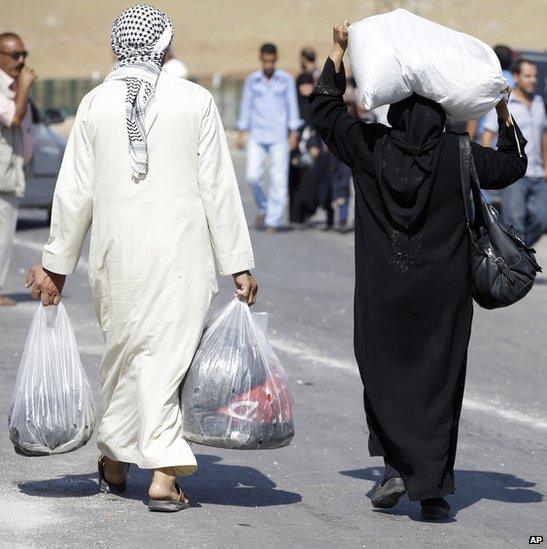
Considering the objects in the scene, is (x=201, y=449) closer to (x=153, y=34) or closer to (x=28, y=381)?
(x=28, y=381)

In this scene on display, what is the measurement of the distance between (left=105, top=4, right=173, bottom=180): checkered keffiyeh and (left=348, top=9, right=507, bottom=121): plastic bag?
73 centimetres

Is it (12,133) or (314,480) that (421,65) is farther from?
(12,133)

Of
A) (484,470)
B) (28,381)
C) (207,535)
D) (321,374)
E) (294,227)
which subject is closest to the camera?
(207,535)

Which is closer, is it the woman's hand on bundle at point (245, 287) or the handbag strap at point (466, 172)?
the handbag strap at point (466, 172)

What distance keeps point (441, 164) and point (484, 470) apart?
172 cm

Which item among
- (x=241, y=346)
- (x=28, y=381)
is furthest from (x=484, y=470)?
(x=28, y=381)

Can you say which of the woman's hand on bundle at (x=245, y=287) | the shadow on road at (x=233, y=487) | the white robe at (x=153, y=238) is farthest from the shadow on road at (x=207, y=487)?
the woman's hand on bundle at (x=245, y=287)

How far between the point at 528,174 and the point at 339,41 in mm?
6676

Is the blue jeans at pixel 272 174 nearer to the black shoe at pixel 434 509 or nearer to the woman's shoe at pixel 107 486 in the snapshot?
the woman's shoe at pixel 107 486

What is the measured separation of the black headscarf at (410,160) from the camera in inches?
214

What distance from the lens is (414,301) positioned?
18.1 ft

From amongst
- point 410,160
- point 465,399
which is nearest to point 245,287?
point 410,160

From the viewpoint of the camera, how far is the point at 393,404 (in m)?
5.54

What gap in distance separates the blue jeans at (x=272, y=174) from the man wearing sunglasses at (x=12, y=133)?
5.24 m
